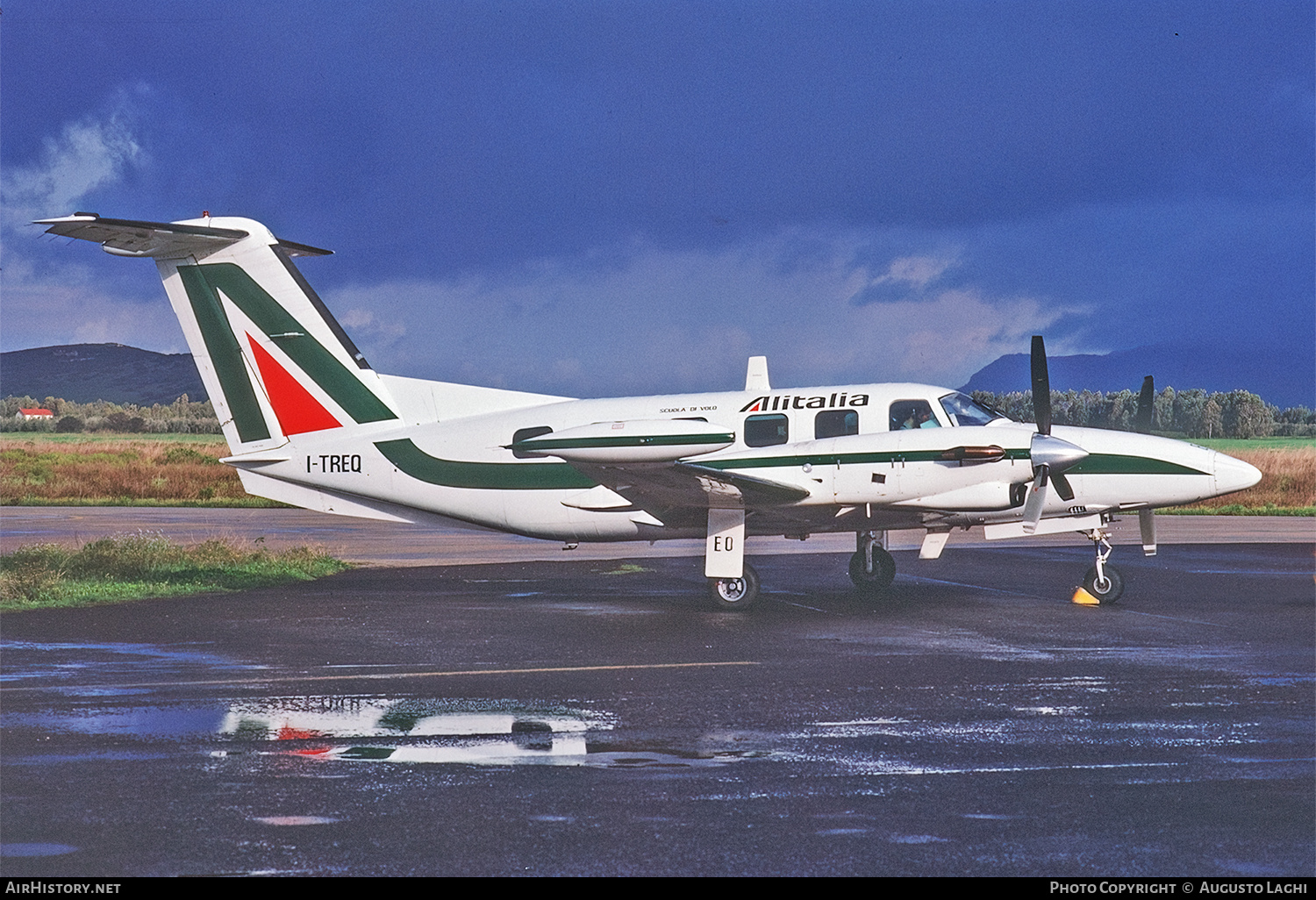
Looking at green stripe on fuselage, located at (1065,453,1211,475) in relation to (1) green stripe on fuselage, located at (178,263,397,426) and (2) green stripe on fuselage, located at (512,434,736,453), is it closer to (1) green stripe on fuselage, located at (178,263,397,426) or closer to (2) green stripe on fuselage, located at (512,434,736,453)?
(2) green stripe on fuselage, located at (512,434,736,453)

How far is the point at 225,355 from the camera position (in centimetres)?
1795

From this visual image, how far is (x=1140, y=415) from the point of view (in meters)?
17.3

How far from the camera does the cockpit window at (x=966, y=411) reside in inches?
609

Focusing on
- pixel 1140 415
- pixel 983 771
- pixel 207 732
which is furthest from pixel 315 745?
pixel 1140 415

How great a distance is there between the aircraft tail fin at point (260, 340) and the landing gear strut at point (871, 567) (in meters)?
6.71

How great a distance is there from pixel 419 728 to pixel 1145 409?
1231cm

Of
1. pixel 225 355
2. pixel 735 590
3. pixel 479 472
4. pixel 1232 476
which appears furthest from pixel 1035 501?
pixel 225 355

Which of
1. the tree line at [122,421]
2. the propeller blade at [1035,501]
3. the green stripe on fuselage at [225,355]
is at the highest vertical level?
the tree line at [122,421]

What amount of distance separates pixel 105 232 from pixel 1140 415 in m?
14.0

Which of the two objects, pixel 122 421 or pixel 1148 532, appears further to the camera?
pixel 122 421

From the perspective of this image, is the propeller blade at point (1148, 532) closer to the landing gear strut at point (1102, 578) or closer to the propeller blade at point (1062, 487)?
the landing gear strut at point (1102, 578)

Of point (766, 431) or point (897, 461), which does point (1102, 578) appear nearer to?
point (897, 461)

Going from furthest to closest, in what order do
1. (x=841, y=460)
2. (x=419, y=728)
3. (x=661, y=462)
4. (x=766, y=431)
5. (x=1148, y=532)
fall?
1. (x=1148, y=532)
2. (x=766, y=431)
3. (x=841, y=460)
4. (x=661, y=462)
5. (x=419, y=728)

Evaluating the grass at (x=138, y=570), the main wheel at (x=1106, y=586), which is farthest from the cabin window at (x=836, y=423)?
the grass at (x=138, y=570)
